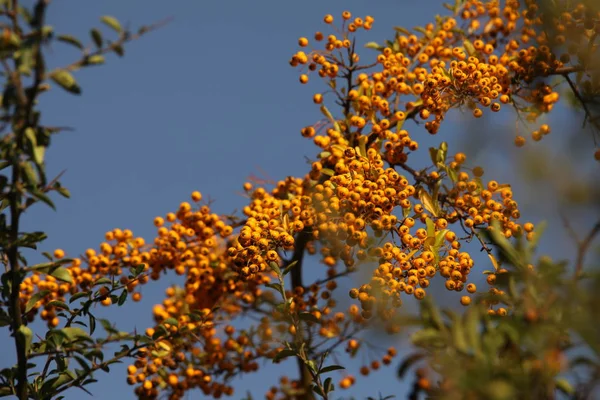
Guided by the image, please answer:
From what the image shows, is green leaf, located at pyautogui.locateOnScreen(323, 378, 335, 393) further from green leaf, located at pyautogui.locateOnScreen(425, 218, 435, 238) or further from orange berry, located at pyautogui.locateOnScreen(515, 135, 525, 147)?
orange berry, located at pyautogui.locateOnScreen(515, 135, 525, 147)

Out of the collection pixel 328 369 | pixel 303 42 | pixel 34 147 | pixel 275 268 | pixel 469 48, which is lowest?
pixel 328 369

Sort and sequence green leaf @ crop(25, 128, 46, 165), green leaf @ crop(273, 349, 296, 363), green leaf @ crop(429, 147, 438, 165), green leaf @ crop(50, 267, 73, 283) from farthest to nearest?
green leaf @ crop(429, 147, 438, 165), green leaf @ crop(273, 349, 296, 363), green leaf @ crop(50, 267, 73, 283), green leaf @ crop(25, 128, 46, 165)

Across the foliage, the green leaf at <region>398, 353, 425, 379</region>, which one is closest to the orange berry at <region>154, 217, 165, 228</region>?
the foliage

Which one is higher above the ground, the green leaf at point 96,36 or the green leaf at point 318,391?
the green leaf at point 96,36

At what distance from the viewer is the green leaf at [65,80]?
10.9ft

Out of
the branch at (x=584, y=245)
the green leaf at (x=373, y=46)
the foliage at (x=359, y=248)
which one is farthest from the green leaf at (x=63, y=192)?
the green leaf at (x=373, y=46)

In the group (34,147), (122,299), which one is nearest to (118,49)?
(34,147)

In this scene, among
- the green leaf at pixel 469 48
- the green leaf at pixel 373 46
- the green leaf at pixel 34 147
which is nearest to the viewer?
the green leaf at pixel 34 147

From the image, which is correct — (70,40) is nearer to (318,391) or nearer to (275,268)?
(275,268)

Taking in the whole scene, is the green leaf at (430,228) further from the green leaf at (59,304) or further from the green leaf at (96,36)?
the green leaf at (96,36)

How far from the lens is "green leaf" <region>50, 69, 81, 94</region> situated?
332 cm

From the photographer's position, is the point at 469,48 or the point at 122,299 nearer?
the point at 122,299

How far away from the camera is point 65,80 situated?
333cm

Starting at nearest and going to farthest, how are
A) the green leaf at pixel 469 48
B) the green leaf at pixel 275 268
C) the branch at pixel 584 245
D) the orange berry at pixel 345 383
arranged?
the branch at pixel 584 245 → the green leaf at pixel 275 268 → the green leaf at pixel 469 48 → the orange berry at pixel 345 383
